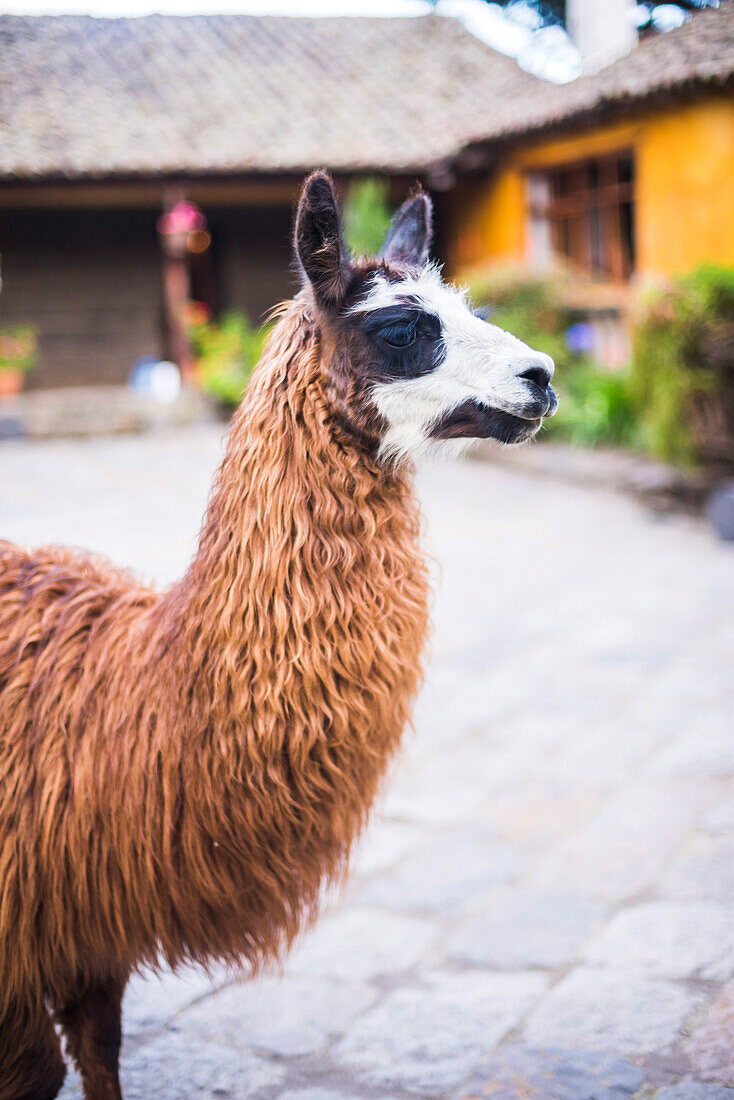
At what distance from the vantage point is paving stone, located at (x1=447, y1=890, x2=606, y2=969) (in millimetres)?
2512

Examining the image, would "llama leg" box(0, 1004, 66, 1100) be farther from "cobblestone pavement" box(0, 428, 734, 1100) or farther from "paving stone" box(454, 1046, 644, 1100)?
"paving stone" box(454, 1046, 644, 1100)

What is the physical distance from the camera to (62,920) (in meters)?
1.76

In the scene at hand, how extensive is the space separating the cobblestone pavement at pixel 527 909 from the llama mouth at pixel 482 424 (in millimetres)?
714

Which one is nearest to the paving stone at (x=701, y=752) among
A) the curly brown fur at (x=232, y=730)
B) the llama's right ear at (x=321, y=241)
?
the curly brown fur at (x=232, y=730)

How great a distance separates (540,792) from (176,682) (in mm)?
2027

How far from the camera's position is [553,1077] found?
2041mm

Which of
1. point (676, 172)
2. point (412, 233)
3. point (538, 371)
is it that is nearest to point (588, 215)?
point (676, 172)

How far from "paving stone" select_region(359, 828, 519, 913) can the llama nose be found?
165 centimetres

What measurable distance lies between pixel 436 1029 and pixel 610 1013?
0.41 m

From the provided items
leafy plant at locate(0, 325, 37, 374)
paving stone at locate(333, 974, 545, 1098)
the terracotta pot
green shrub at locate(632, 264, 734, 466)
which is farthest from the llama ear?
leafy plant at locate(0, 325, 37, 374)

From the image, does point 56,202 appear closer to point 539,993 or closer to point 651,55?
point 651,55

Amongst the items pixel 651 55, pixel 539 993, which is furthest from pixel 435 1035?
pixel 651 55

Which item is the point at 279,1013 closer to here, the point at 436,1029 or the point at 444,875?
the point at 436,1029

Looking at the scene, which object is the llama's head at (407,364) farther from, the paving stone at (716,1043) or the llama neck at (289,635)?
the paving stone at (716,1043)
